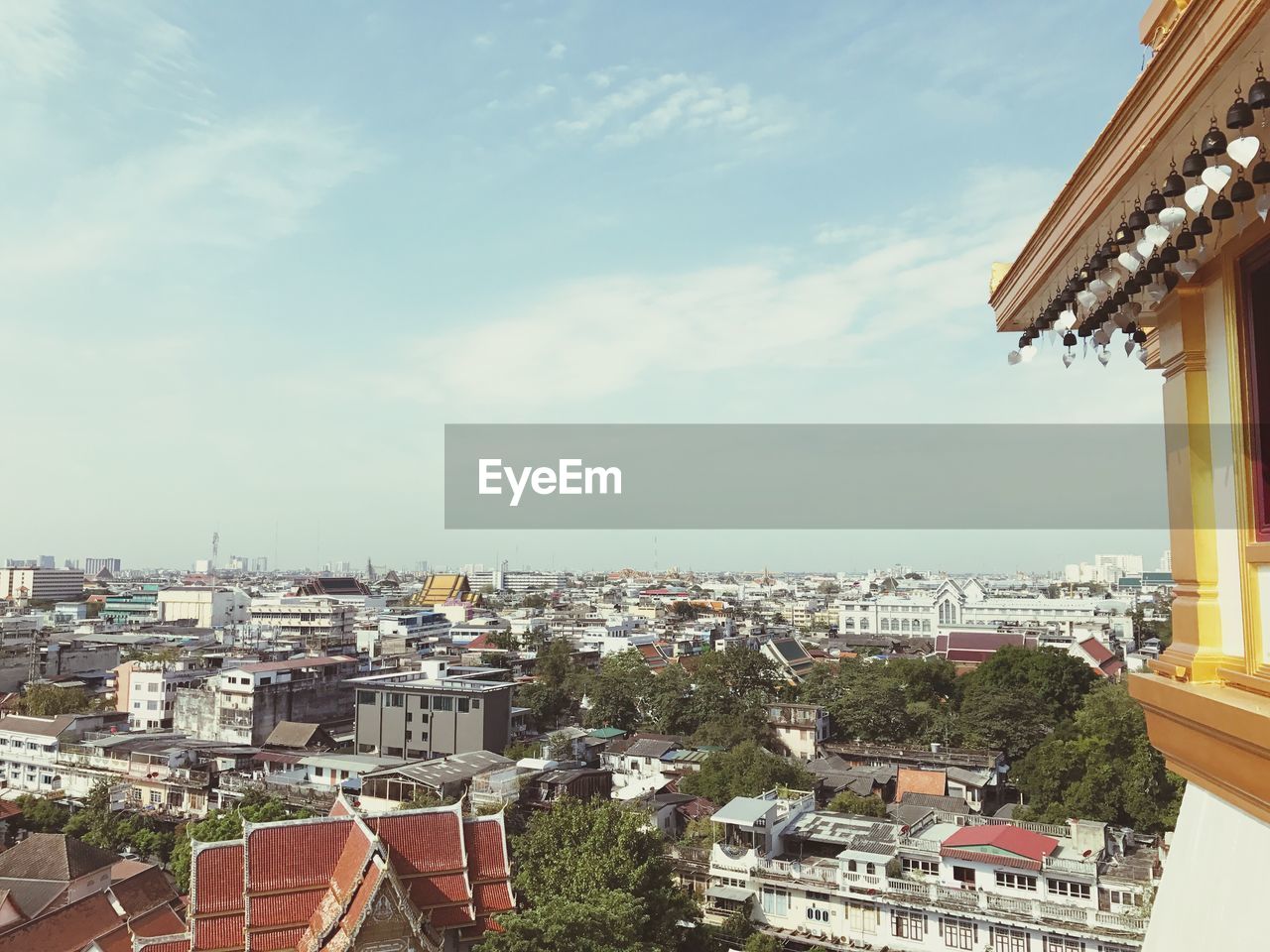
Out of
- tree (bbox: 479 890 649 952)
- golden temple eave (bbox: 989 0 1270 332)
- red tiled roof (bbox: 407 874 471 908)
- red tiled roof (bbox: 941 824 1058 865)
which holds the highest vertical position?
golden temple eave (bbox: 989 0 1270 332)

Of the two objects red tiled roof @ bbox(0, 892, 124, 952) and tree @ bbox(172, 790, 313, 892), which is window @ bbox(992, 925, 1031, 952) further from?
red tiled roof @ bbox(0, 892, 124, 952)

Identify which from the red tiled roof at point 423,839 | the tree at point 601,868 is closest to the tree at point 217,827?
the red tiled roof at point 423,839

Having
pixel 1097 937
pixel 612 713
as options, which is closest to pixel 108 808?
pixel 612 713

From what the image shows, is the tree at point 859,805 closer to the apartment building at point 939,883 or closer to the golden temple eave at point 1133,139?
the apartment building at point 939,883

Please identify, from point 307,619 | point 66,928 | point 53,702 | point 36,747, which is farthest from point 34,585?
point 66,928

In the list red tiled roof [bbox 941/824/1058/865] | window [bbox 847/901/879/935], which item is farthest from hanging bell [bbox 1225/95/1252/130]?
window [bbox 847/901/879/935]

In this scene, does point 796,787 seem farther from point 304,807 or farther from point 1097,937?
point 304,807

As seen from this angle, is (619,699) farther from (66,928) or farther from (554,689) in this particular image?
(66,928)
